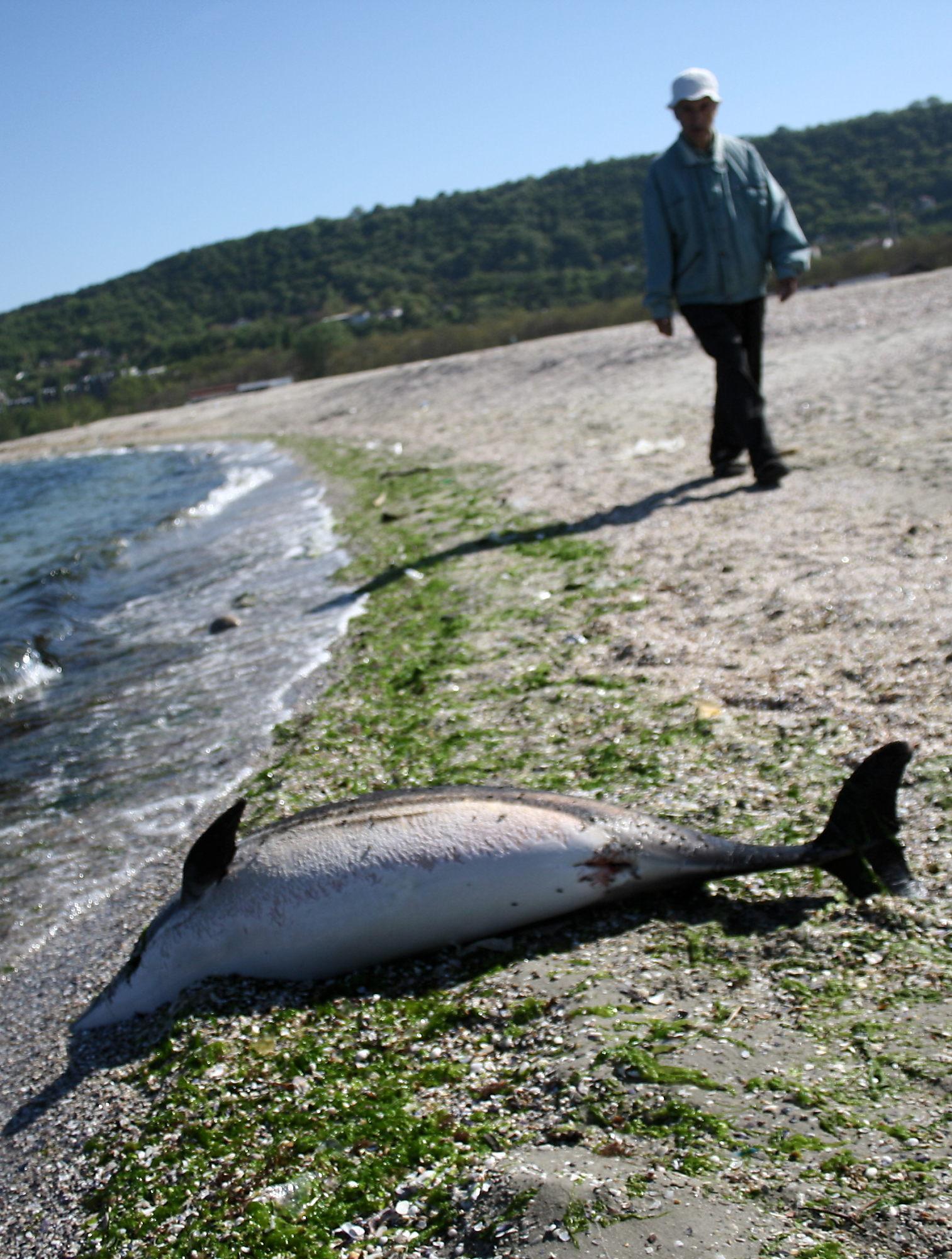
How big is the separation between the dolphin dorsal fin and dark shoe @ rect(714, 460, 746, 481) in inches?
247

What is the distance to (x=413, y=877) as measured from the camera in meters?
3.23

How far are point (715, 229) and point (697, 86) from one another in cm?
97

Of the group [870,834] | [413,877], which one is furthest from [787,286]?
[413,877]

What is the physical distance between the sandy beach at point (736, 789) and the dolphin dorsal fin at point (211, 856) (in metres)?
0.56

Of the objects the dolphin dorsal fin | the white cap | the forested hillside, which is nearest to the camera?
the dolphin dorsal fin

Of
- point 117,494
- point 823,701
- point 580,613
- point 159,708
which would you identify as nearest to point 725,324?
point 580,613

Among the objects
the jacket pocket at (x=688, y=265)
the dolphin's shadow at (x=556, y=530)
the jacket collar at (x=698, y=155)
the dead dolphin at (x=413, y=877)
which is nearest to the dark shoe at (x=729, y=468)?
the dolphin's shadow at (x=556, y=530)

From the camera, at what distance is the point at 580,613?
6039 mm

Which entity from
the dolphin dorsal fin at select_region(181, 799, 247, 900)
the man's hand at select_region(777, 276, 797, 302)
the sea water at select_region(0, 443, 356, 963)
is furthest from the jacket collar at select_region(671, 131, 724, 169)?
the dolphin dorsal fin at select_region(181, 799, 247, 900)

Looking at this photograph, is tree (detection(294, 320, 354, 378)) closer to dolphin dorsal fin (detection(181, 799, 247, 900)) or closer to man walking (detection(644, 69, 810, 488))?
man walking (detection(644, 69, 810, 488))

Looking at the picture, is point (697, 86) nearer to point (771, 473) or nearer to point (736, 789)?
point (771, 473)

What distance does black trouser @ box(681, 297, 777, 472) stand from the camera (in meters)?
7.74

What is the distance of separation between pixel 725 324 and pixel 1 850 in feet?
20.1

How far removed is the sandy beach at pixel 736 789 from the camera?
6.35 feet
